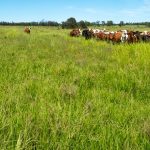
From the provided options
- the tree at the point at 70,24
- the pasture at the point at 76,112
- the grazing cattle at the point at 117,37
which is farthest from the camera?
the tree at the point at 70,24

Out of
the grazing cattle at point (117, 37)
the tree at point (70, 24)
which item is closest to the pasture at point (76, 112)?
the grazing cattle at point (117, 37)

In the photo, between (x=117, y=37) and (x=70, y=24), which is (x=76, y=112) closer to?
(x=117, y=37)

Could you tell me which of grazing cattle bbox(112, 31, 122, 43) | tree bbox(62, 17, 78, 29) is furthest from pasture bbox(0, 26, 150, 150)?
tree bbox(62, 17, 78, 29)

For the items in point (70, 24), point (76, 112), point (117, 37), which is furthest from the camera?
point (70, 24)

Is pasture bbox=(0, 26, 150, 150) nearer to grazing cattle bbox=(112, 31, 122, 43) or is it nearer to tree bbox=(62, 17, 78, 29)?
grazing cattle bbox=(112, 31, 122, 43)

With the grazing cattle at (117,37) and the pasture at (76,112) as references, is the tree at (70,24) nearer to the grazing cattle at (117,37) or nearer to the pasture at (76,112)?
the grazing cattle at (117,37)

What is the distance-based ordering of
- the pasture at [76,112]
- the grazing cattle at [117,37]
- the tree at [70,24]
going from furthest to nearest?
the tree at [70,24] → the grazing cattle at [117,37] → the pasture at [76,112]

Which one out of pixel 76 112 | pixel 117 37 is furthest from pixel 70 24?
pixel 76 112

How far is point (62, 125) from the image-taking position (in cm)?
412

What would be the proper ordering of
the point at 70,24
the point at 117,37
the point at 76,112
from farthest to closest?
the point at 70,24 < the point at 117,37 < the point at 76,112

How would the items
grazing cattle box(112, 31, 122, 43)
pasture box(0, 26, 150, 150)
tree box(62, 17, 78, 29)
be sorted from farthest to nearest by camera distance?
tree box(62, 17, 78, 29) < grazing cattle box(112, 31, 122, 43) < pasture box(0, 26, 150, 150)

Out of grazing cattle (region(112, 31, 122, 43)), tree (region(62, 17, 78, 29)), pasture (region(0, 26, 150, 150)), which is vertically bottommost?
tree (region(62, 17, 78, 29))

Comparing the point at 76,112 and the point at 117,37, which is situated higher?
the point at 76,112

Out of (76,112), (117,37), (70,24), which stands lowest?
(70,24)
